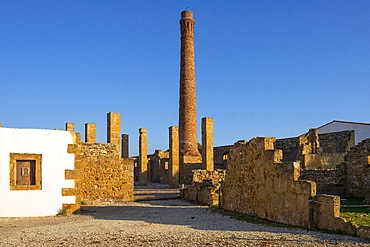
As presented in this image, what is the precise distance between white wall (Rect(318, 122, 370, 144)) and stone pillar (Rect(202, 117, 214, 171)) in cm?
1531

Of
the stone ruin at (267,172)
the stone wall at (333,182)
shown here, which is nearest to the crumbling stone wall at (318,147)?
the stone ruin at (267,172)

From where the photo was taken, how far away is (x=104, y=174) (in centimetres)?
1781

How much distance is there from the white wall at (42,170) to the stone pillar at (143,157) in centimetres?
1731

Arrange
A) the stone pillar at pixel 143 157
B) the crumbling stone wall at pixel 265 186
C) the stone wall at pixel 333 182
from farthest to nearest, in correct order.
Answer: the stone pillar at pixel 143 157 → the stone wall at pixel 333 182 → the crumbling stone wall at pixel 265 186

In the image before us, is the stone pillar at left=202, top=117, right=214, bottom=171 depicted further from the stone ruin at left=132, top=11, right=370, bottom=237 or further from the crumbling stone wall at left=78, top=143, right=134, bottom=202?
the crumbling stone wall at left=78, top=143, right=134, bottom=202

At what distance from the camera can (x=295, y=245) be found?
711 cm

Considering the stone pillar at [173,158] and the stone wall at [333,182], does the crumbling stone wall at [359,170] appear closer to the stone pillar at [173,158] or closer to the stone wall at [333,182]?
the stone wall at [333,182]

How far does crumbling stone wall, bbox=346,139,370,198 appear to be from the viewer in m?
17.1

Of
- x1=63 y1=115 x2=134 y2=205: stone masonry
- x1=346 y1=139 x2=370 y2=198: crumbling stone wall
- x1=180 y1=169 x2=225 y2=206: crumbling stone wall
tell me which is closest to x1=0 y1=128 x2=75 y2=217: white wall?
x1=63 y1=115 x2=134 y2=205: stone masonry

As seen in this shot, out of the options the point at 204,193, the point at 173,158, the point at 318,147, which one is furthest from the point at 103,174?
the point at 318,147

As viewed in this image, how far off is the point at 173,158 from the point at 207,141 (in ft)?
11.4

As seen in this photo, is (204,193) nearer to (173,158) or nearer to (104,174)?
(104,174)

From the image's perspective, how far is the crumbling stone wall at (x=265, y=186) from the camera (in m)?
9.98

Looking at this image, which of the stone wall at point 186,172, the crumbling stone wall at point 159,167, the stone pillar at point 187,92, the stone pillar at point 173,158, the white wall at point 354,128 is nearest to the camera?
the stone pillar at point 173,158
